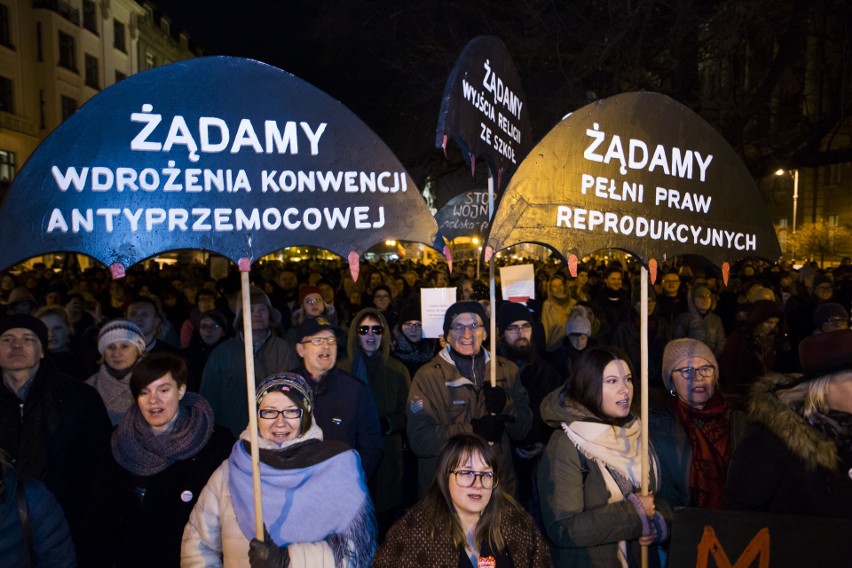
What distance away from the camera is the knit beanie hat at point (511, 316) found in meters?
5.28

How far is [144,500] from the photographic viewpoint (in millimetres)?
3045

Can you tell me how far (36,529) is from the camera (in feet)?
8.43

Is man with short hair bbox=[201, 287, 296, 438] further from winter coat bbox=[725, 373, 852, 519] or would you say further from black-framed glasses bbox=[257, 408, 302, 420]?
winter coat bbox=[725, 373, 852, 519]

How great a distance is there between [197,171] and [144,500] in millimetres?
1613

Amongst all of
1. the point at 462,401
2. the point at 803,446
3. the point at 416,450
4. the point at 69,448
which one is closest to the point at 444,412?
the point at 462,401

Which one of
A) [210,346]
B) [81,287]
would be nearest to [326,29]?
[81,287]

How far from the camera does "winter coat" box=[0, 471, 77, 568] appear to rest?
8.14 ft

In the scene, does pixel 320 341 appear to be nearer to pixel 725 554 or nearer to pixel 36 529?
pixel 36 529

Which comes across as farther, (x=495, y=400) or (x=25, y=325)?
(x=495, y=400)

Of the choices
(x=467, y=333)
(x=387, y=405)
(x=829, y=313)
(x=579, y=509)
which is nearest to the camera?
(x=579, y=509)

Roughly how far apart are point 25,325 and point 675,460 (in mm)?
A: 3544

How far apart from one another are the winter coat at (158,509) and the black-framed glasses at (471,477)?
1.32m

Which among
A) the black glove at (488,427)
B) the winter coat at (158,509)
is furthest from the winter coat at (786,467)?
the winter coat at (158,509)

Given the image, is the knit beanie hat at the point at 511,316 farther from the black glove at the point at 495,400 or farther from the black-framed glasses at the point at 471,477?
the black-framed glasses at the point at 471,477
